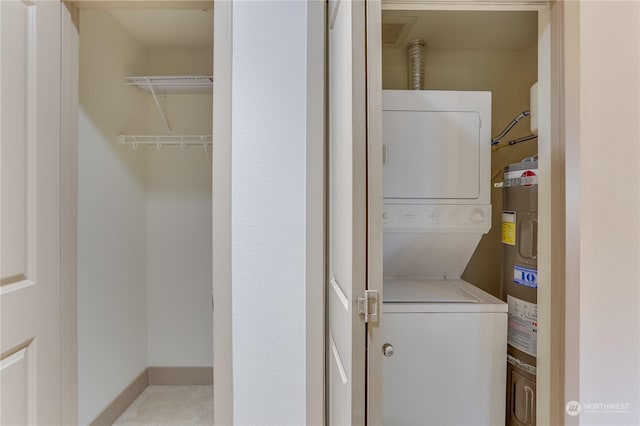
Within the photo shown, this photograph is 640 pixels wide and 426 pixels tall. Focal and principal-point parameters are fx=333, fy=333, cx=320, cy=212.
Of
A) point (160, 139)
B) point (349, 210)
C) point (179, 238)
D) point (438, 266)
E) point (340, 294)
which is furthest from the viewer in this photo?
point (179, 238)

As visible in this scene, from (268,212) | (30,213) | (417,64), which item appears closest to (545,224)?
(268,212)

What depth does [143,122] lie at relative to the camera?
2504 mm

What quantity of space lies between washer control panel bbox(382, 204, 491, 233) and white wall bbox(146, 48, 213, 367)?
1.62m

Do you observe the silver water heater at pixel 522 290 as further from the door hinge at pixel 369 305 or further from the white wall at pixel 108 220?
the white wall at pixel 108 220

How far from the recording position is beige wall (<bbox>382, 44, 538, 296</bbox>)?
5.89 feet

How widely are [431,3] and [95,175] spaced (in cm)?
200

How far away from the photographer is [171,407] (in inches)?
90.9

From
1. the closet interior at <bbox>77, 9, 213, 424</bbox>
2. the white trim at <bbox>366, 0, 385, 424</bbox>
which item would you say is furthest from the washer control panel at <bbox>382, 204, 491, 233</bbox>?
the closet interior at <bbox>77, 9, 213, 424</bbox>

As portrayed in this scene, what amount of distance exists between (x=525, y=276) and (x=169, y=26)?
2510mm

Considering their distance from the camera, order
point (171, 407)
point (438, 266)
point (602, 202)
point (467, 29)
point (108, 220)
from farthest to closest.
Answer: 1. point (171, 407)
2. point (108, 220)
3. point (467, 29)
4. point (438, 266)
5. point (602, 202)

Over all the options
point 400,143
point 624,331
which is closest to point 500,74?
point 400,143

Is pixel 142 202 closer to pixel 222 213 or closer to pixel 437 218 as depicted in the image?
pixel 222 213

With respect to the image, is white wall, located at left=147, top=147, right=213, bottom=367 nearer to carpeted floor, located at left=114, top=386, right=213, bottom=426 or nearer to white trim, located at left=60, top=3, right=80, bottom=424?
carpeted floor, located at left=114, top=386, right=213, bottom=426

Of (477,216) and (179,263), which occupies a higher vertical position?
(477,216)
